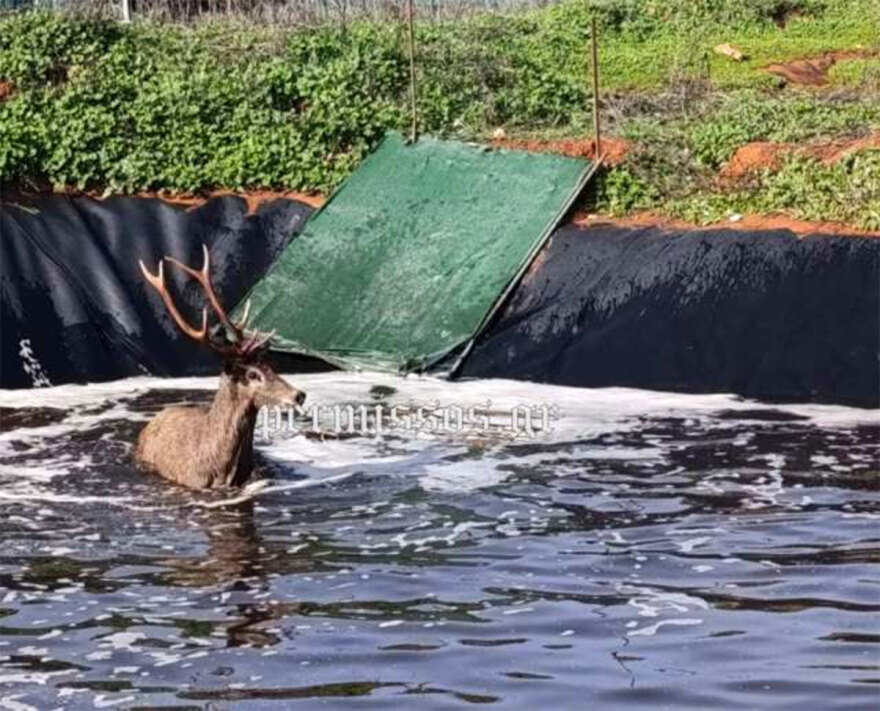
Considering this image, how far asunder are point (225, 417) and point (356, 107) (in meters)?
6.99

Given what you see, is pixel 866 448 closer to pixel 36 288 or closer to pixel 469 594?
pixel 469 594

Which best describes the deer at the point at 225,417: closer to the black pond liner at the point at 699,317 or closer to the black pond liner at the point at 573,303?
the black pond liner at the point at 573,303

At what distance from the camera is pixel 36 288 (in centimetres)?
1484

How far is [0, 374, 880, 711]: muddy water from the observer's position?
7.84 m

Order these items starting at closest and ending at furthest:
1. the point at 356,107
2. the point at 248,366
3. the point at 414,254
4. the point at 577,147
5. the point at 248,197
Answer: the point at 248,366 < the point at 414,254 < the point at 248,197 < the point at 577,147 < the point at 356,107

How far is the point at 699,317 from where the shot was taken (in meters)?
13.6

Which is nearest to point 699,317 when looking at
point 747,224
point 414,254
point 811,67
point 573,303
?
point 573,303

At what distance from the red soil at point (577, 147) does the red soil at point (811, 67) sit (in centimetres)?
540

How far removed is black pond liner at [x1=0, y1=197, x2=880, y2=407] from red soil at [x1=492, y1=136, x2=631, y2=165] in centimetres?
169

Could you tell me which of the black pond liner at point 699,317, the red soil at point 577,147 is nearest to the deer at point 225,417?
the black pond liner at point 699,317

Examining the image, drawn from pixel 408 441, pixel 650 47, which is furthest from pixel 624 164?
A: pixel 650 47

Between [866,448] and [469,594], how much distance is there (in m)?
3.68

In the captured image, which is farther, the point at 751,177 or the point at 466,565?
the point at 751,177

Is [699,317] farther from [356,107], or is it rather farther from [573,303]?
[356,107]
